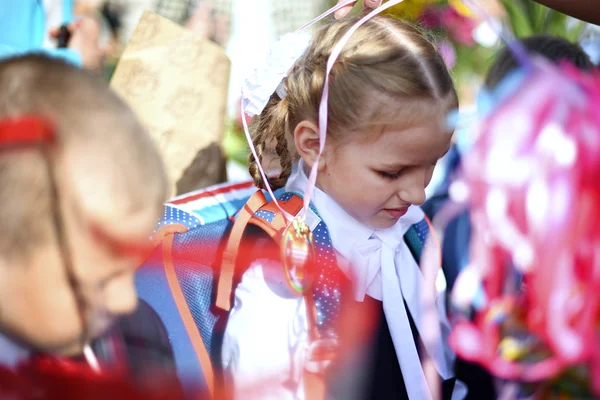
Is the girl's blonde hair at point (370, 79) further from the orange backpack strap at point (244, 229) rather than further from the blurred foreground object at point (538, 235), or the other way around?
the blurred foreground object at point (538, 235)

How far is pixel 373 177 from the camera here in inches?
48.2

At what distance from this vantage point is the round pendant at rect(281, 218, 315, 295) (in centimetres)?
115

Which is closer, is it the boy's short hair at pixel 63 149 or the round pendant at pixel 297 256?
the boy's short hair at pixel 63 149

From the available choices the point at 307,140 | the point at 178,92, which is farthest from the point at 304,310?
the point at 178,92

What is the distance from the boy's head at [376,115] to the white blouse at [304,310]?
0.04 meters

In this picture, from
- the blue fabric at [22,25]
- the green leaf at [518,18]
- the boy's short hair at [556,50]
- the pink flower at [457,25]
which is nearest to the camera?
the boy's short hair at [556,50]

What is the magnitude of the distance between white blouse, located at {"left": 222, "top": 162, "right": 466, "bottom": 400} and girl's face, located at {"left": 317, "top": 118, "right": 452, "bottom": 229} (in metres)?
0.05

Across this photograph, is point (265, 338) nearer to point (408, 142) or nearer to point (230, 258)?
point (230, 258)

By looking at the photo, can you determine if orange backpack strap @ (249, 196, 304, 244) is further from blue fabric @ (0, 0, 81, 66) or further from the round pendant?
blue fabric @ (0, 0, 81, 66)

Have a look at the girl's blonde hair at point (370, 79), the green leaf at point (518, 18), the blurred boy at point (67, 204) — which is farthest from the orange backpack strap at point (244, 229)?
the green leaf at point (518, 18)

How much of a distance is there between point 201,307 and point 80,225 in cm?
56

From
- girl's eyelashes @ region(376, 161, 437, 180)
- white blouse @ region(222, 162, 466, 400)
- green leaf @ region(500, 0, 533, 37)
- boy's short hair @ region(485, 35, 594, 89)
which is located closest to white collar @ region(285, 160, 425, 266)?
white blouse @ region(222, 162, 466, 400)

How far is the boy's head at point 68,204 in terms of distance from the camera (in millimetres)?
696

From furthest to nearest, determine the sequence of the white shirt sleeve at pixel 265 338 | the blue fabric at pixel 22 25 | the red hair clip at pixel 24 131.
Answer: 1. the blue fabric at pixel 22 25
2. the white shirt sleeve at pixel 265 338
3. the red hair clip at pixel 24 131
